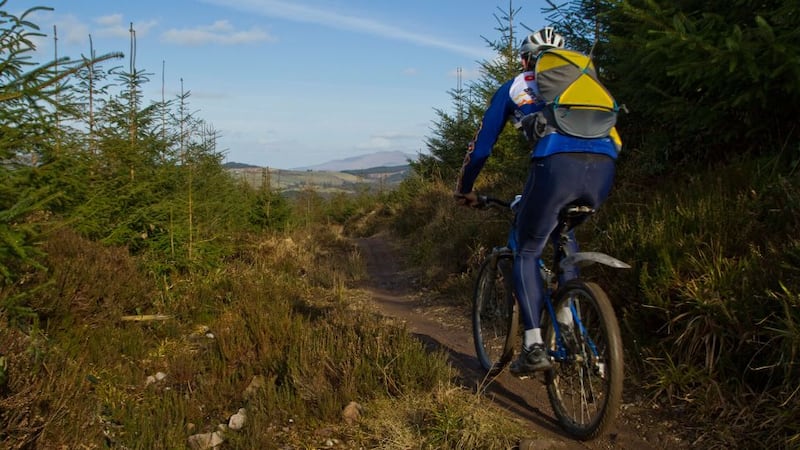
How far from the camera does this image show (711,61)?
11.4ft

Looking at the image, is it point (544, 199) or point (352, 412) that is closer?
point (544, 199)

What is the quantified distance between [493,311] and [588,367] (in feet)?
4.47

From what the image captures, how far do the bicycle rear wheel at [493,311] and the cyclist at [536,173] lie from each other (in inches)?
19.3

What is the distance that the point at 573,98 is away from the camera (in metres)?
2.84

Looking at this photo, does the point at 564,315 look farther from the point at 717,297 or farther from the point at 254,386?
the point at 254,386

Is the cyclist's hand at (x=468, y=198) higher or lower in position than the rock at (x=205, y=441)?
higher

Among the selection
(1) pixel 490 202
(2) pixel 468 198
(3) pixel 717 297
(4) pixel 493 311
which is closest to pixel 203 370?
(4) pixel 493 311

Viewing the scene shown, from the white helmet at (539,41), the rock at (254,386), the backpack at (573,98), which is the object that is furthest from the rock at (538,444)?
the white helmet at (539,41)

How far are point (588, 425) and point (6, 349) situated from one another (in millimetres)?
3148

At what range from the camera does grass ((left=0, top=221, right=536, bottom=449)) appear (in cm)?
278

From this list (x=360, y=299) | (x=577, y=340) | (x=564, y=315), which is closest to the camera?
(x=577, y=340)

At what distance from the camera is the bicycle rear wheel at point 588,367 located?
8.61 feet

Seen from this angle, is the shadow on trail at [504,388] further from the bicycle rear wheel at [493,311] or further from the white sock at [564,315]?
the white sock at [564,315]

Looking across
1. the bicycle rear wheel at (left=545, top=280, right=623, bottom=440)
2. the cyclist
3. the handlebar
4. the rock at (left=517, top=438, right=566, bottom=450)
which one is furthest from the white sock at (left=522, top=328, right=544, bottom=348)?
the handlebar
